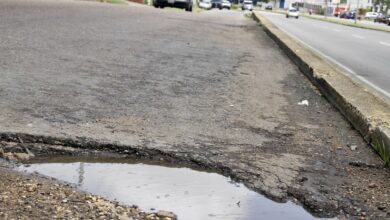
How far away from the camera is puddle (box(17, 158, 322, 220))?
3588mm

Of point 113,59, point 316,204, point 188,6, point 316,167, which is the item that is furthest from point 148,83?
point 188,6

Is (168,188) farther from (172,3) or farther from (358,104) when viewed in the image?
(172,3)

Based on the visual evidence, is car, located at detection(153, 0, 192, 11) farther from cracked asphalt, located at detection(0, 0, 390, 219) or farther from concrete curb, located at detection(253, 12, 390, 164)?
concrete curb, located at detection(253, 12, 390, 164)

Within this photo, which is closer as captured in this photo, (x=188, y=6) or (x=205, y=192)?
(x=205, y=192)

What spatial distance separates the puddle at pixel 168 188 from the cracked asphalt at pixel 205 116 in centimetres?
16

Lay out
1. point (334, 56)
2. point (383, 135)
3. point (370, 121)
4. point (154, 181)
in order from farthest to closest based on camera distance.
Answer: point (334, 56), point (370, 121), point (383, 135), point (154, 181)

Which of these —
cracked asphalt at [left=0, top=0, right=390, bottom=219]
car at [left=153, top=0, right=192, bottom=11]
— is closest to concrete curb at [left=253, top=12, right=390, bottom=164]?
cracked asphalt at [left=0, top=0, right=390, bottom=219]

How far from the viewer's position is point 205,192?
392cm

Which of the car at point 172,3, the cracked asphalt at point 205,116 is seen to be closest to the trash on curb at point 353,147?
the cracked asphalt at point 205,116

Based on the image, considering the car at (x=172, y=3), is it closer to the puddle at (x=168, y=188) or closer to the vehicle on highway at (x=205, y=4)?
the vehicle on highway at (x=205, y=4)

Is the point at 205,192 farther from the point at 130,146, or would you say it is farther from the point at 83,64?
the point at 83,64

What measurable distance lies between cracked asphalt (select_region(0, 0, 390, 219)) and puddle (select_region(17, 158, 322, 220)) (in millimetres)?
156

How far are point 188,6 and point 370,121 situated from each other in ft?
114

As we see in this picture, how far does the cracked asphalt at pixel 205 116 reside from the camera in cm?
419
